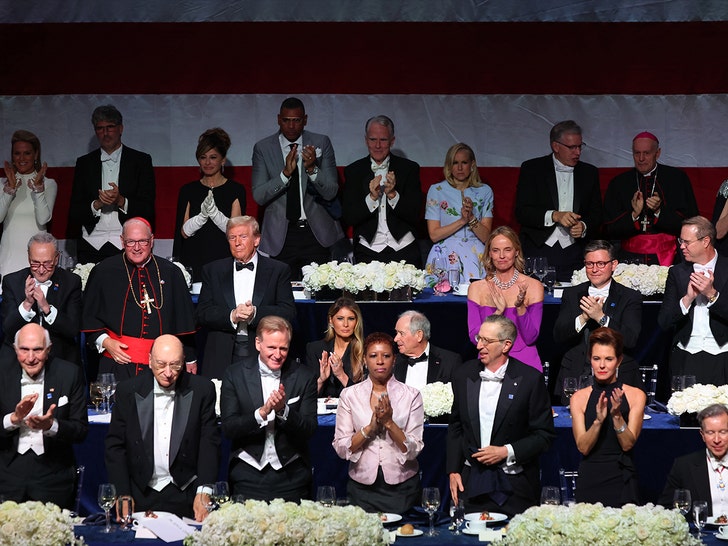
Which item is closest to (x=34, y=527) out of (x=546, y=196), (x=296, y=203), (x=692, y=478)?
(x=692, y=478)

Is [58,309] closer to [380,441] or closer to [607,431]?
[380,441]

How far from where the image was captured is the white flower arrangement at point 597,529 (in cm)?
488

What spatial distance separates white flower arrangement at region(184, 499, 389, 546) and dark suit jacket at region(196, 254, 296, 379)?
2.64 meters

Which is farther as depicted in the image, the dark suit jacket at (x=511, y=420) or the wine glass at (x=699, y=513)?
the dark suit jacket at (x=511, y=420)

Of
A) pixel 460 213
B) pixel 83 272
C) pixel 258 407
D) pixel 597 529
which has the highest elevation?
pixel 460 213

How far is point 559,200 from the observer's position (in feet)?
30.1

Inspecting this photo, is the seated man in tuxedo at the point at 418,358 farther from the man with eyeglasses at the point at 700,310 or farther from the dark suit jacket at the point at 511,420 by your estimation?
the man with eyeglasses at the point at 700,310

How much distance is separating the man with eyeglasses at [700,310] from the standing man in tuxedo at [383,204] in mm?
2078

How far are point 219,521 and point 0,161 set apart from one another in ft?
19.5

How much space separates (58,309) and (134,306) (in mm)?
470

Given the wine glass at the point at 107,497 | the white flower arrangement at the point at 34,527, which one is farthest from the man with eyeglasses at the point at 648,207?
the white flower arrangement at the point at 34,527

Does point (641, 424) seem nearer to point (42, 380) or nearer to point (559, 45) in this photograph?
point (42, 380)

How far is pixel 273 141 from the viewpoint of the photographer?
9.12 meters

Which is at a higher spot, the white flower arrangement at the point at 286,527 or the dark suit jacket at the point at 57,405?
the dark suit jacket at the point at 57,405
